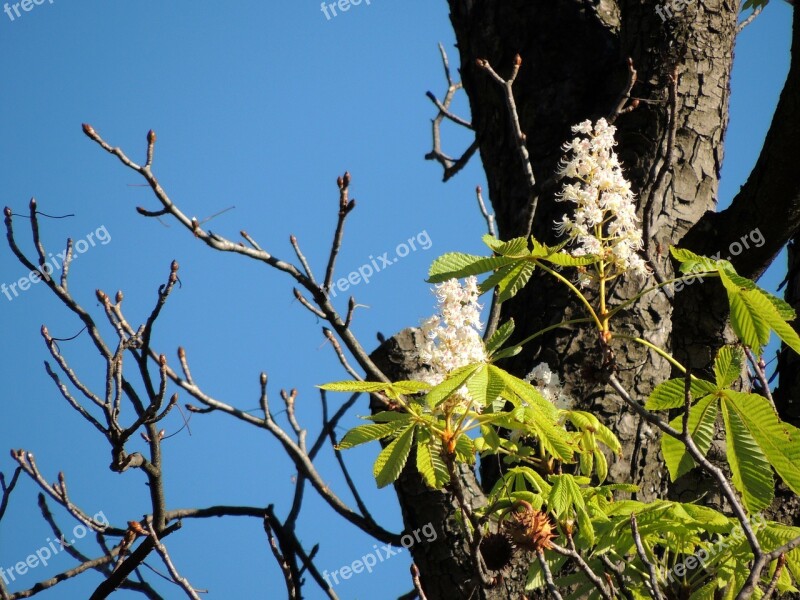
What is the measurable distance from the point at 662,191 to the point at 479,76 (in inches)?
33.8

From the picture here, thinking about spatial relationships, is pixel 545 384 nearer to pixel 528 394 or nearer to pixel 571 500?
pixel 571 500

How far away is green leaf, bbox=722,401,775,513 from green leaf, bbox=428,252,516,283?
50 cm

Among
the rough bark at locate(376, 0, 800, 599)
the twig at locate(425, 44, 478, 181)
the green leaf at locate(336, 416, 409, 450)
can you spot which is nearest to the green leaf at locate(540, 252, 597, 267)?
the green leaf at locate(336, 416, 409, 450)

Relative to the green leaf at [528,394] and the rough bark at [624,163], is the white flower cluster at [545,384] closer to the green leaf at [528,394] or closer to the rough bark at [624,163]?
the rough bark at [624,163]

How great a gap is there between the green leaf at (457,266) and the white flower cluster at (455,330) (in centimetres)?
17

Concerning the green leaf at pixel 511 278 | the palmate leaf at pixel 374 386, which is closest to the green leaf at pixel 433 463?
the palmate leaf at pixel 374 386

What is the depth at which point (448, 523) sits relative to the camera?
253 centimetres

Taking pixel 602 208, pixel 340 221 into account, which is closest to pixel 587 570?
pixel 602 208

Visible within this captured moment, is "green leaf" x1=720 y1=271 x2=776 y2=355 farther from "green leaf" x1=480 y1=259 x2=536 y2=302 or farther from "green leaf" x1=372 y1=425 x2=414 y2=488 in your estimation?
→ "green leaf" x1=372 y1=425 x2=414 y2=488

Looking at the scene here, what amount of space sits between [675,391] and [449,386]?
43 cm

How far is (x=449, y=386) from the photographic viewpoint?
57.6 inches

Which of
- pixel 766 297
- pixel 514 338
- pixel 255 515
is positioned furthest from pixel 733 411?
pixel 255 515

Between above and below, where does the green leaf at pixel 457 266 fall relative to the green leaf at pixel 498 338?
above

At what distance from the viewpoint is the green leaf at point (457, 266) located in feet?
5.22
